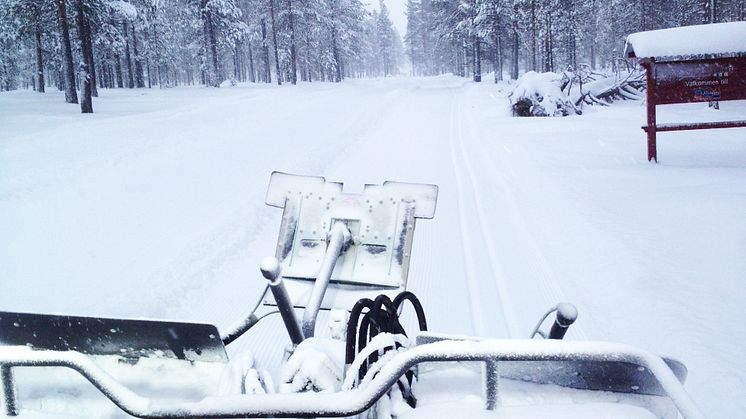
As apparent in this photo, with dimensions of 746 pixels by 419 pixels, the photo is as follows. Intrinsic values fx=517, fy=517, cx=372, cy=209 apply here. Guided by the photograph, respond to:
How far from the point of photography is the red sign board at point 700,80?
9.61 meters

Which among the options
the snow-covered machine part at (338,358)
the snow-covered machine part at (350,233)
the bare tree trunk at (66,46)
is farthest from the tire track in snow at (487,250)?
the bare tree trunk at (66,46)

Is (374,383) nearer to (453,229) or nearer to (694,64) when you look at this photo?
(453,229)

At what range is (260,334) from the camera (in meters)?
4.11

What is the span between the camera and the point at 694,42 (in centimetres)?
936

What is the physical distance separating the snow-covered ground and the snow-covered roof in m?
2.05

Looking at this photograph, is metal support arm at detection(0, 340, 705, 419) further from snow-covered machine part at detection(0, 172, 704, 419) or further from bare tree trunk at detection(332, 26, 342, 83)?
bare tree trunk at detection(332, 26, 342, 83)

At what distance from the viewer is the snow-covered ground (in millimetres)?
4203

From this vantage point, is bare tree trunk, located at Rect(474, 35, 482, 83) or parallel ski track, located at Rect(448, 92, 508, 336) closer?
parallel ski track, located at Rect(448, 92, 508, 336)

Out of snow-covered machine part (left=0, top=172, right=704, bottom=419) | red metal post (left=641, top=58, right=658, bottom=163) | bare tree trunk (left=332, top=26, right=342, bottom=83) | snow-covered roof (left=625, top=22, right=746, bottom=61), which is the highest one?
bare tree trunk (left=332, top=26, right=342, bottom=83)

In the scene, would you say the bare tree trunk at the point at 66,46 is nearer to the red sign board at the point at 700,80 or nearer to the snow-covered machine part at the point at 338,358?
the red sign board at the point at 700,80

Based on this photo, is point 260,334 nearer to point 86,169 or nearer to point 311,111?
point 86,169

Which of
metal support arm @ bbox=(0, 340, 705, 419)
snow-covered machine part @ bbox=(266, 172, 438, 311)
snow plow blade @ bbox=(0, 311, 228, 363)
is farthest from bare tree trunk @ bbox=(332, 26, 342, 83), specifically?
metal support arm @ bbox=(0, 340, 705, 419)

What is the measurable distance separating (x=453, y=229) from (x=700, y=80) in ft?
21.6

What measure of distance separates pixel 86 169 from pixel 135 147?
255cm
